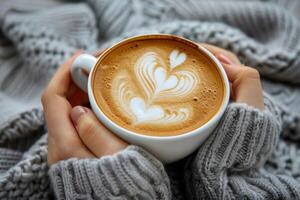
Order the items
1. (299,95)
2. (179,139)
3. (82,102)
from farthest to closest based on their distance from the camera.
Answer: (299,95) → (82,102) → (179,139)

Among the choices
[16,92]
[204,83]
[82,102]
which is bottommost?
[16,92]

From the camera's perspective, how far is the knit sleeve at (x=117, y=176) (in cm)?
51

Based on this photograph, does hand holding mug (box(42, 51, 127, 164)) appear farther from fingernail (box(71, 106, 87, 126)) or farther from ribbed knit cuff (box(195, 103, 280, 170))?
ribbed knit cuff (box(195, 103, 280, 170))

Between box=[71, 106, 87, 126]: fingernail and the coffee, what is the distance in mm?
38

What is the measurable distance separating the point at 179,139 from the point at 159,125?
3 centimetres

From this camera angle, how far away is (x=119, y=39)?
80 centimetres

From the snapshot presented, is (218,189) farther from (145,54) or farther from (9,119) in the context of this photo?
(9,119)

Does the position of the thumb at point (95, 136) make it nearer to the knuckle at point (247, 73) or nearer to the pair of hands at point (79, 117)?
the pair of hands at point (79, 117)

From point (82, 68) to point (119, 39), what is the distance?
234 mm

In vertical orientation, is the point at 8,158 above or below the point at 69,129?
below

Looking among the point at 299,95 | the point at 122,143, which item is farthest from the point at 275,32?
the point at 122,143

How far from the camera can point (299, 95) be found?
824 millimetres

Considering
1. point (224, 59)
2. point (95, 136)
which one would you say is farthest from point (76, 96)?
point (224, 59)

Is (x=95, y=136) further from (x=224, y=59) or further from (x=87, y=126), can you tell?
(x=224, y=59)
